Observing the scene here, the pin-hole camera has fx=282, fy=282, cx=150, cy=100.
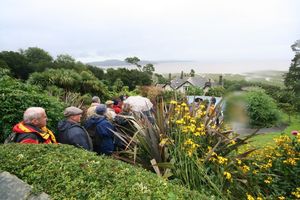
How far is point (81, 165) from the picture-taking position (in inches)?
100

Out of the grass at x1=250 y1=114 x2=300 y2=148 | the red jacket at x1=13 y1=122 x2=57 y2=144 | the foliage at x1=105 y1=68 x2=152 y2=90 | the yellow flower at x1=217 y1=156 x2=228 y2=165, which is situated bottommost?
the foliage at x1=105 y1=68 x2=152 y2=90

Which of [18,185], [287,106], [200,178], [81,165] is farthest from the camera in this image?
[287,106]

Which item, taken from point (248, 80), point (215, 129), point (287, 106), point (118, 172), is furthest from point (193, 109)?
point (287, 106)

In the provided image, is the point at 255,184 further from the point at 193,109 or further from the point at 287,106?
the point at 287,106

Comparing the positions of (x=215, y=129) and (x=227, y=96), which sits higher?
(x=227, y=96)

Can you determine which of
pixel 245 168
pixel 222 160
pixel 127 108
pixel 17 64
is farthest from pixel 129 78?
pixel 222 160

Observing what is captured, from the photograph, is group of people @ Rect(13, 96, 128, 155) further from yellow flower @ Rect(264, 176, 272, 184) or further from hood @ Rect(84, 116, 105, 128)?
yellow flower @ Rect(264, 176, 272, 184)

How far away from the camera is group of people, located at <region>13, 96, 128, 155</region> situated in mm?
3670

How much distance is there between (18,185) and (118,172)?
826 mm

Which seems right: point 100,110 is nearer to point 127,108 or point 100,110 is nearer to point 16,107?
point 127,108

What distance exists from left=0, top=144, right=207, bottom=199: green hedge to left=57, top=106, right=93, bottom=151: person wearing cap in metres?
A: 0.99

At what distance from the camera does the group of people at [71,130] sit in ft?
12.0

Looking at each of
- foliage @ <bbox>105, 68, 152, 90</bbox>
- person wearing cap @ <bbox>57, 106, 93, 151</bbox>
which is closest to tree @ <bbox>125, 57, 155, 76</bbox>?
foliage @ <bbox>105, 68, 152, 90</bbox>

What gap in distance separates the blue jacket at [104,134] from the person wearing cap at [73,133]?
1.20 ft
